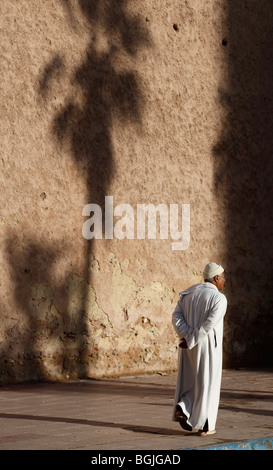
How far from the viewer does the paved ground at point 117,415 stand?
271 inches

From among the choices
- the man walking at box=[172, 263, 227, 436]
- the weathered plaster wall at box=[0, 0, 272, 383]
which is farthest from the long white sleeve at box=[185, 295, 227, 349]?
the weathered plaster wall at box=[0, 0, 272, 383]

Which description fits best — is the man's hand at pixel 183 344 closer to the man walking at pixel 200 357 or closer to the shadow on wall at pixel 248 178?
the man walking at pixel 200 357

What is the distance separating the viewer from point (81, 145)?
37.7 ft

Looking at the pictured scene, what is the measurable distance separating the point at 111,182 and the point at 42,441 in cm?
543

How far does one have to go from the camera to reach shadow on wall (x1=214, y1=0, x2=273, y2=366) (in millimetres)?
13336

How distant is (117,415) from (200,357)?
4.45 feet

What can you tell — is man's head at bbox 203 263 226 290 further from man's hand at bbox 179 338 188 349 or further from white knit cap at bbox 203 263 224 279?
man's hand at bbox 179 338 188 349

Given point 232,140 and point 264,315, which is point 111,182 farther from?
point 264,315

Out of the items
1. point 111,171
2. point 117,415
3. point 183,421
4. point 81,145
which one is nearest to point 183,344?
point 183,421

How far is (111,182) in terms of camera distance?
38.8 ft

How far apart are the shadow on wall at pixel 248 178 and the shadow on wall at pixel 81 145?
1755 millimetres
